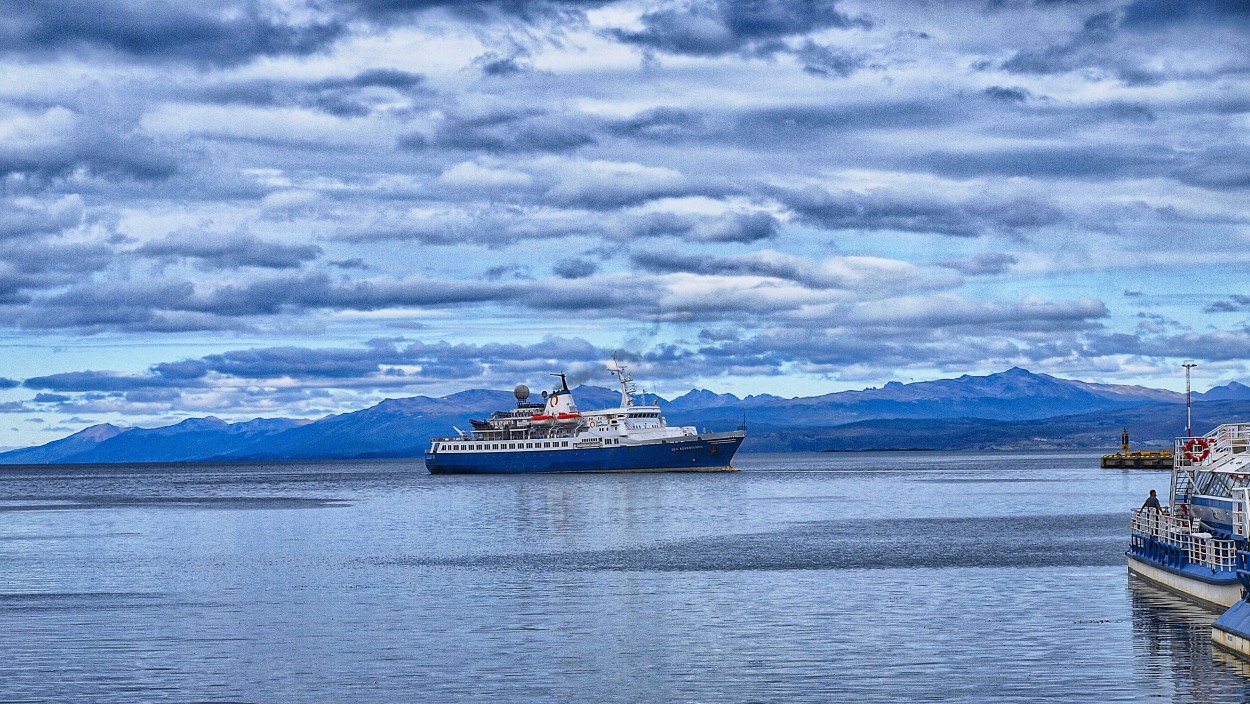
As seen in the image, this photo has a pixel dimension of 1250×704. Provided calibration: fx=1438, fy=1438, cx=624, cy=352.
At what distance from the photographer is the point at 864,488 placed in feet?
535

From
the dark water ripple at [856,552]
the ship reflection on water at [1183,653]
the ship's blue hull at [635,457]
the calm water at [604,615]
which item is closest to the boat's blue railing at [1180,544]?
the ship reflection on water at [1183,653]

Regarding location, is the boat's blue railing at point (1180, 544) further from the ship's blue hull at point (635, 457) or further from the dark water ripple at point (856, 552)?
the ship's blue hull at point (635, 457)

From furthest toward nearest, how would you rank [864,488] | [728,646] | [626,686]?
[864,488]
[728,646]
[626,686]

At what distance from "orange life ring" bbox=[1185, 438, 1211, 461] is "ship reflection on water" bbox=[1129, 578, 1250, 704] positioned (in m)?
8.62

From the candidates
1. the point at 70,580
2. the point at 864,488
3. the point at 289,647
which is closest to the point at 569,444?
the point at 864,488

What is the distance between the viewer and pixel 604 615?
44.7 metres

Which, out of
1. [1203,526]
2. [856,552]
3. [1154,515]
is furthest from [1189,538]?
[856,552]

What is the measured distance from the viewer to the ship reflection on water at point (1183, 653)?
30.6 meters

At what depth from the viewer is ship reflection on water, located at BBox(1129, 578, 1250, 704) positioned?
100ft

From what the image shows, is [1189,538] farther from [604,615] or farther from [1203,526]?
[604,615]

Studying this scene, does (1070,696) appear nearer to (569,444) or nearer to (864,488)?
(864,488)

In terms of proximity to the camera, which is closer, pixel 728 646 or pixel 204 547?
pixel 728 646

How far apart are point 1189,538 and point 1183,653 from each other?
44.3 feet

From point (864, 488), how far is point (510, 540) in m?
89.5
